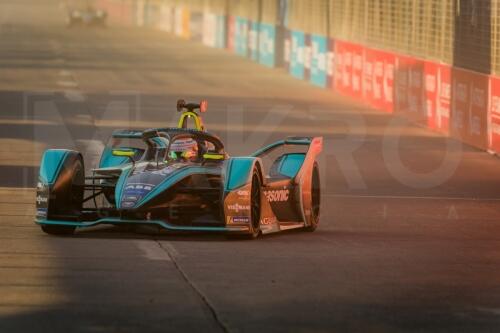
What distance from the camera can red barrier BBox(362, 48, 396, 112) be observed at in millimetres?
34031

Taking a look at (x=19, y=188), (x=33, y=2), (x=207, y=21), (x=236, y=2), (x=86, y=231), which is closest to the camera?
(x=86, y=231)

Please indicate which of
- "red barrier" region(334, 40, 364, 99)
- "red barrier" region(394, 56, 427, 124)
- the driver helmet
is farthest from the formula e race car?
"red barrier" region(334, 40, 364, 99)

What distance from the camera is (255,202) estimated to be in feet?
44.3

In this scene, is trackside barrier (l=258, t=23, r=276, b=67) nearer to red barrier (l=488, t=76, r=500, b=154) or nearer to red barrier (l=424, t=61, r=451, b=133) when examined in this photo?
red barrier (l=424, t=61, r=451, b=133)

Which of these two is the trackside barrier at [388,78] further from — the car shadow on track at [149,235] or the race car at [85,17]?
the race car at [85,17]

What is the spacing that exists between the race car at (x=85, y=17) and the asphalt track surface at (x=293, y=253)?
54.6m

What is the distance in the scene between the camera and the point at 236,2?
6481 cm

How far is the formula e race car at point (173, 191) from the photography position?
13086 millimetres

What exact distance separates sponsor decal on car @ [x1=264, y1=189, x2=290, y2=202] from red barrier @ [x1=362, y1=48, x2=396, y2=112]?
19466 millimetres

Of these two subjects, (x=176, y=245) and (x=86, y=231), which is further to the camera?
(x=86, y=231)

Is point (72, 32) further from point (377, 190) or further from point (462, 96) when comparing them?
point (377, 190)

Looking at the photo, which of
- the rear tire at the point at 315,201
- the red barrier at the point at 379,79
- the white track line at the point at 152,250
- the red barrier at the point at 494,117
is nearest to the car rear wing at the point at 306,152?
the rear tire at the point at 315,201

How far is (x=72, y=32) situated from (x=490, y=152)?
55841mm

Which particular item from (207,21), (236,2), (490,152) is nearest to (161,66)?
(236,2)
